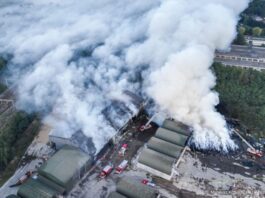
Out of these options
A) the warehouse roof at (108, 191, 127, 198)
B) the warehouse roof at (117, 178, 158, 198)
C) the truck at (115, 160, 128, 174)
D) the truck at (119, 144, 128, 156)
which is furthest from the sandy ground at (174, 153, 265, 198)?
the truck at (119, 144, 128, 156)

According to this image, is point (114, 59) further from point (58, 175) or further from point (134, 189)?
point (134, 189)

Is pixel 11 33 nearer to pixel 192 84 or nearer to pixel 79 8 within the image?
pixel 79 8

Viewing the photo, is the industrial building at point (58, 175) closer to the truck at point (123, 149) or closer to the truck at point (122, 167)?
the truck at point (122, 167)

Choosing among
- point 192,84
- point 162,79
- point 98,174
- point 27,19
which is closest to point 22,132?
point 98,174

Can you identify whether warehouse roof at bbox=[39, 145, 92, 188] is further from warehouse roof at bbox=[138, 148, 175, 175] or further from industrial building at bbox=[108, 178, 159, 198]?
warehouse roof at bbox=[138, 148, 175, 175]

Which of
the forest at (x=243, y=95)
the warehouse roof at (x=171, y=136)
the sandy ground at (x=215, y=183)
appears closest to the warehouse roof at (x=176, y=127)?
the warehouse roof at (x=171, y=136)

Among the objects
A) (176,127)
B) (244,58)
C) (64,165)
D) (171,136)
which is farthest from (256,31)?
(64,165)

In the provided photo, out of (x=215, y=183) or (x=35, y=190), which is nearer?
(x=35, y=190)
